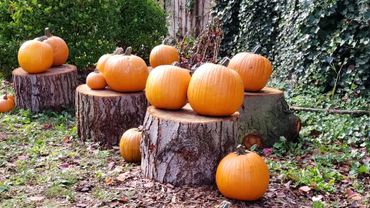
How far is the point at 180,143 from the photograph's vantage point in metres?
3.57

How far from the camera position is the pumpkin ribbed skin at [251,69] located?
4.76 m

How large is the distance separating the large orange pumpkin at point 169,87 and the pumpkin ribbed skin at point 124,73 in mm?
817

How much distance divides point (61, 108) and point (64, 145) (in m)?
1.34

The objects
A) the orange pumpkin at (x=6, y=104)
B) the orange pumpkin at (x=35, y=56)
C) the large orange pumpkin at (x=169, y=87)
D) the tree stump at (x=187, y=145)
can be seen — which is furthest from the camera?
the orange pumpkin at (x=6, y=104)

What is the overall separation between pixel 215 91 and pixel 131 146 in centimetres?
100

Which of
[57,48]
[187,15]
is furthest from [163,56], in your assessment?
[187,15]

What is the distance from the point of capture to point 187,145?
11.7 ft

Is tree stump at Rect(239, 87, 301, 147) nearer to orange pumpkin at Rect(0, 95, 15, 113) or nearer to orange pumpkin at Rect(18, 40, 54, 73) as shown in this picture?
orange pumpkin at Rect(18, 40, 54, 73)

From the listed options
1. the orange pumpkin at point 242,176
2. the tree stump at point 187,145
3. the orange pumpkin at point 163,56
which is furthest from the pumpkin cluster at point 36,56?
the orange pumpkin at point 242,176

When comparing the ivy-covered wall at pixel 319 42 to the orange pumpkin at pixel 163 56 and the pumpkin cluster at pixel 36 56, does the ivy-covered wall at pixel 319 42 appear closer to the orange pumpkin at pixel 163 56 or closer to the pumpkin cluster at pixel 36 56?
the orange pumpkin at pixel 163 56

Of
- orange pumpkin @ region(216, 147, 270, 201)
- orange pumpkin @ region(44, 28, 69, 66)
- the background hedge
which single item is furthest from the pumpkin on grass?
orange pumpkin @ region(216, 147, 270, 201)

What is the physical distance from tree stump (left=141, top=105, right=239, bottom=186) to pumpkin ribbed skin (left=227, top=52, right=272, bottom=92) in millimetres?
1123

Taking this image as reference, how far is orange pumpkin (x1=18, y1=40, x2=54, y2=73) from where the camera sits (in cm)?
582

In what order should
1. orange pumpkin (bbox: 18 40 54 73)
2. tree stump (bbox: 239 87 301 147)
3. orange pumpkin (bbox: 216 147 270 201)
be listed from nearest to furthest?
orange pumpkin (bbox: 216 147 270 201) < tree stump (bbox: 239 87 301 147) < orange pumpkin (bbox: 18 40 54 73)
